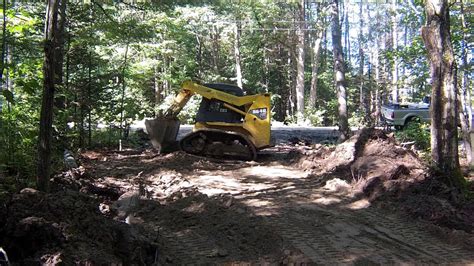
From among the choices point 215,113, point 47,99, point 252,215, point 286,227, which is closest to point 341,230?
point 286,227

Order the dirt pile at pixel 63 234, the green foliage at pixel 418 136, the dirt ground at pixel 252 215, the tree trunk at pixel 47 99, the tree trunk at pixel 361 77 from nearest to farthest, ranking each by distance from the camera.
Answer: the dirt pile at pixel 63 234 < the dirt ground at pixel 252 215 < the tree trunk at pixel 47 99 < the green foliage at pixel 418 136 < the tree trunk at pixel 361 77

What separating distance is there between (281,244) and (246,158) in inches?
301

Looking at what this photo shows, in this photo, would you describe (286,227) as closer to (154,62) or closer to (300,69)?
(154,62)

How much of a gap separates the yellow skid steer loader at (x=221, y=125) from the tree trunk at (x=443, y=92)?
530 cm

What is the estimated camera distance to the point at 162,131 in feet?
45.2

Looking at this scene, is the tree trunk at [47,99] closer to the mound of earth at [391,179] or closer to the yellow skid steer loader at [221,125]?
the mound of earth at [391,179]

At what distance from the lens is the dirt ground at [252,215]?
14.5ft

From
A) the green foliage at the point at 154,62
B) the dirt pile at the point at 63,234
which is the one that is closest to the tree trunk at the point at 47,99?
the green foliage at the point at 154,62

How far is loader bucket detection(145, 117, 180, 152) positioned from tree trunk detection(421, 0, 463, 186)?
25.0 feet

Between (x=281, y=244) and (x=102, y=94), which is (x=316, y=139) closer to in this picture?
(x=102, y=94)

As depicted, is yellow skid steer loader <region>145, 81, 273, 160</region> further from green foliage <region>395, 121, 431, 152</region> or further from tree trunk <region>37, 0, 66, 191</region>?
tree trunk <region>37, 0, 66, 191</region>

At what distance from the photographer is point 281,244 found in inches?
235

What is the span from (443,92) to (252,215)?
4.54 metres

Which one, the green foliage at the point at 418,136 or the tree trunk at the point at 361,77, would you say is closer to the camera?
the green foliage at the point at 418,136
